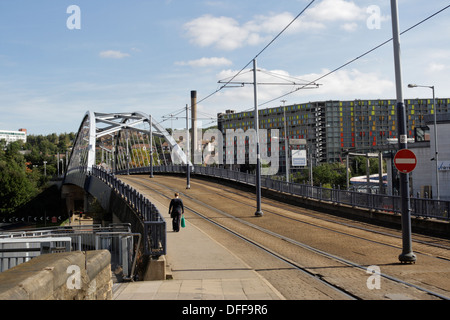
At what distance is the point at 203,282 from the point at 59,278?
16.2ft

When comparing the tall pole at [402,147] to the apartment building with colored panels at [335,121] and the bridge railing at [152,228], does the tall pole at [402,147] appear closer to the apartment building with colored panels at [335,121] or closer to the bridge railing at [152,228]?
the bridge railing at [152,228]

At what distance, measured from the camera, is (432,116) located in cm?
4300

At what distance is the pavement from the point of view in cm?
837

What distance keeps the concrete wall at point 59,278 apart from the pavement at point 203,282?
160cm

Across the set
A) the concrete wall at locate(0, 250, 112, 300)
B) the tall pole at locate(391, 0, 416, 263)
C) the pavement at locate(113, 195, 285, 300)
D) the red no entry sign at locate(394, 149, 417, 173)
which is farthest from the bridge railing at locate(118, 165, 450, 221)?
the concrete wall at locate(0, 250, 112, 300)

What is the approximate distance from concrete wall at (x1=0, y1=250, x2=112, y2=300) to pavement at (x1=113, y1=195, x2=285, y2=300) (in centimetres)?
160

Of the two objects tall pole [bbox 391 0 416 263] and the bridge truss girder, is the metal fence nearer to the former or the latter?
tall pole [bbox 391 0 416 263]

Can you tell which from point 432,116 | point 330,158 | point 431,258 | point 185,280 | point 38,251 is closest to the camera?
point 185,280

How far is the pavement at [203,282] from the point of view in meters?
8.37

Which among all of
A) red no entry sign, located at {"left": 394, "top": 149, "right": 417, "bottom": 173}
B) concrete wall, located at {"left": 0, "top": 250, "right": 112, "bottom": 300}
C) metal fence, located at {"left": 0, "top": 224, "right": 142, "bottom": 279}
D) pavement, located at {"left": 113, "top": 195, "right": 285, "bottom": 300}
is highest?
red no entry sign, located at {"left": 394, "top": 149, "right": 417, "bottom": 173}

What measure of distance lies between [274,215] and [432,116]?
2645 centimetres

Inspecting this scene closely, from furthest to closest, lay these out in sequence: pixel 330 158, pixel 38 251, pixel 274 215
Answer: pixel 330 158
pixel 274 215
pixel 38 251
